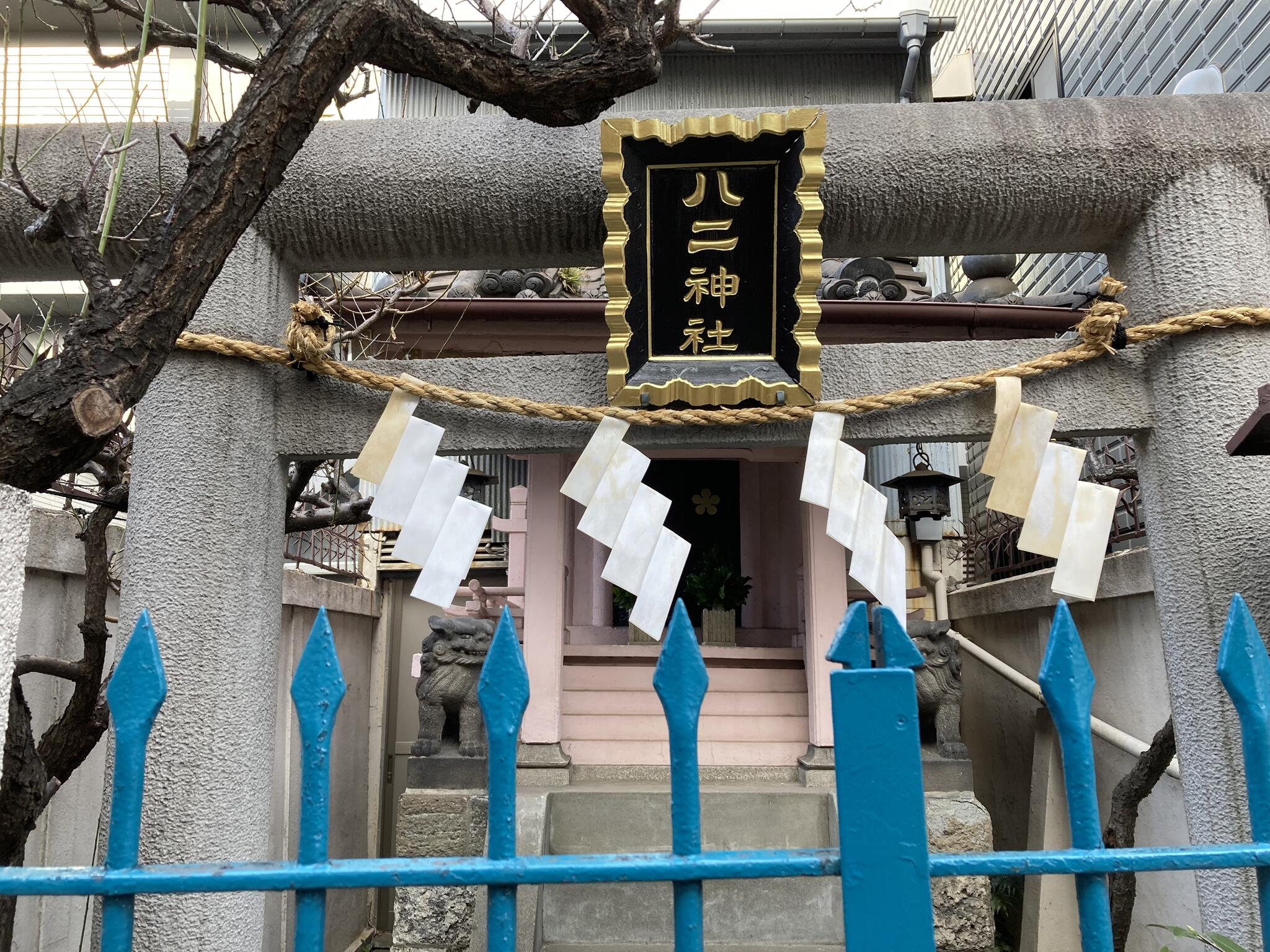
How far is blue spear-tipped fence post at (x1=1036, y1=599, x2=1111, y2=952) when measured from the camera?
1.12 metres

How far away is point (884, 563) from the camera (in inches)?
94.6

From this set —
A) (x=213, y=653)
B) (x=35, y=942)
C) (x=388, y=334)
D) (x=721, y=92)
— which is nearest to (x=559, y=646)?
(x=388, y=334)

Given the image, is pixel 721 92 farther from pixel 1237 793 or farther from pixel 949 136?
pixel 1237 793

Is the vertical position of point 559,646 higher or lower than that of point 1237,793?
higher

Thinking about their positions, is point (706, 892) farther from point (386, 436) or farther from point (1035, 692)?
point (1035, 692)

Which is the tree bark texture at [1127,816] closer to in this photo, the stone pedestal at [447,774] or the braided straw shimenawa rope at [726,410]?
the braided straw shimenawa rope at [726,410]

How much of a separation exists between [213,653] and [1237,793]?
2.61m

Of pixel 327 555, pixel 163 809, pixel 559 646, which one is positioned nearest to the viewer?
pixel 163 809

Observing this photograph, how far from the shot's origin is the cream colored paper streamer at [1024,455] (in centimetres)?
237

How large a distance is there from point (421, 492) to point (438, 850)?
2.91 m

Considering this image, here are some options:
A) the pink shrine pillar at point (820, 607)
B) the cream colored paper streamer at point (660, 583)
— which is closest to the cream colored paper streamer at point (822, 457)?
the cream colored paper streamer at point (660, 583)

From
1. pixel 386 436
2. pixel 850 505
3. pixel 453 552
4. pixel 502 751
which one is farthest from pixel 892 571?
pixel 502 751

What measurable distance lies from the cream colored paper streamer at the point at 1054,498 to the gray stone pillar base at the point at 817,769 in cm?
276

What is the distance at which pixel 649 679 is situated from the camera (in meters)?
5.45
